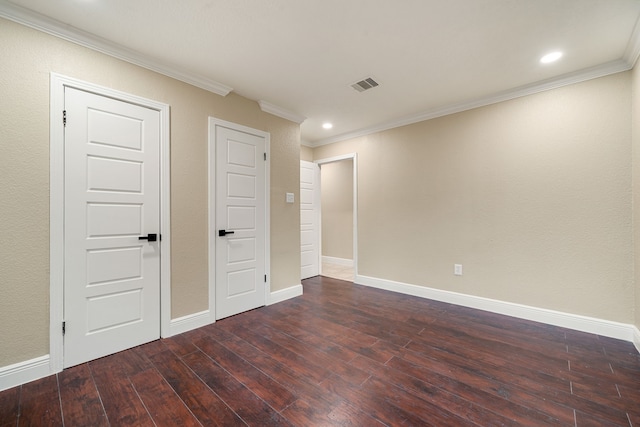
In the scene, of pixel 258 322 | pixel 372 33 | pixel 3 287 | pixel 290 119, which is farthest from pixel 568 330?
pixel 3 287

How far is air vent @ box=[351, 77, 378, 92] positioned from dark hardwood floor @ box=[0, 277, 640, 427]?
9.00 feet

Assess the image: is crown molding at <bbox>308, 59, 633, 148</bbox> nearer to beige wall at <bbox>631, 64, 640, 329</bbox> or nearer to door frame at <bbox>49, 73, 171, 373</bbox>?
beige wall at <bbox>631, 64, 640, 329</bbox>

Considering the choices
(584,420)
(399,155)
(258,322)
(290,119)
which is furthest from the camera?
(399,155)

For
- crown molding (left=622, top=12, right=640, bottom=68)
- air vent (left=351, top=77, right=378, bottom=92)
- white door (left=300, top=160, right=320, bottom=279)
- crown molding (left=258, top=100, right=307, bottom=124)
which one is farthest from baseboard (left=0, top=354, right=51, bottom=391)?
crown molding (left=622, top=12, right=640, bottom=68)

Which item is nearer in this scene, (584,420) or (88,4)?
(584,420)

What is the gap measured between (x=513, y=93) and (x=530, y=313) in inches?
102

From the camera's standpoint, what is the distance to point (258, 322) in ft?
9.61

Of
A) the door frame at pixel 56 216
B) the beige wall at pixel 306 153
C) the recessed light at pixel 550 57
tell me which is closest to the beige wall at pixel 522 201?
the recessed light at pixel 550 57

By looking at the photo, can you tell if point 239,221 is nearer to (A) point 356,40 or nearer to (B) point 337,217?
(A) point 356,40

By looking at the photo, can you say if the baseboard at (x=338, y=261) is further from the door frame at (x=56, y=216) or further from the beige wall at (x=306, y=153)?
the door frame at (x=56, y=216)

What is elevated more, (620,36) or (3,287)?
(620,36)

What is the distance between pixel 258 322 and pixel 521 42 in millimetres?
3729

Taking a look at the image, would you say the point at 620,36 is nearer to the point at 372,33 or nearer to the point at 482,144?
the point at 482,144

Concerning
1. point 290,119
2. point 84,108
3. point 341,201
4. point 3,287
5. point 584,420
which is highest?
point 290,119
